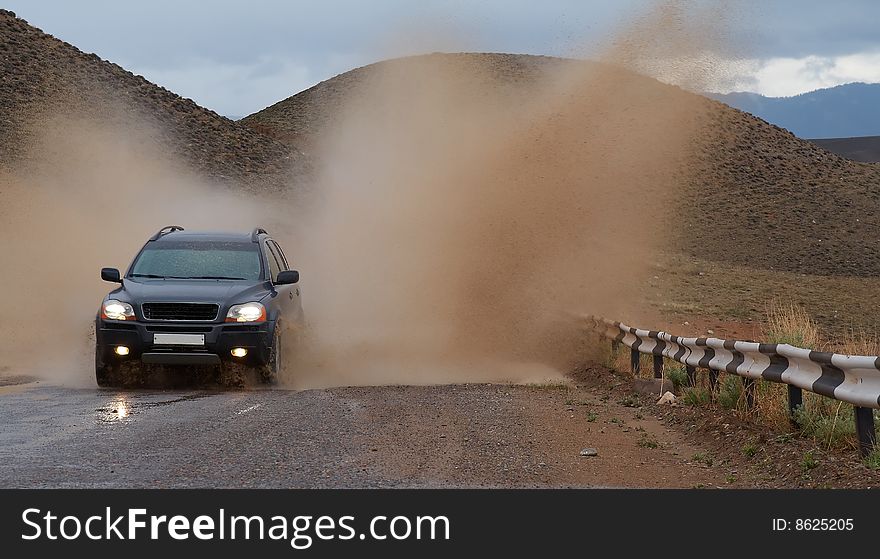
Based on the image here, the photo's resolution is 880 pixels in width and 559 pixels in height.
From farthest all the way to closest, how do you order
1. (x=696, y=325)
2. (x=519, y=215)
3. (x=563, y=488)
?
(x=696, y=325) < (x=519, y=215) < (x=563, y=488)

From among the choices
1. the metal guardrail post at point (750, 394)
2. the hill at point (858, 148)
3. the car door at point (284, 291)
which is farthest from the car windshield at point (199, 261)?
the hill at point (858, 148)

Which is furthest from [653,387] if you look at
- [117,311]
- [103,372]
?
[103,372]

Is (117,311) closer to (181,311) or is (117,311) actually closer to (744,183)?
(181,311)

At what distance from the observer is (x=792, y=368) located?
976cm

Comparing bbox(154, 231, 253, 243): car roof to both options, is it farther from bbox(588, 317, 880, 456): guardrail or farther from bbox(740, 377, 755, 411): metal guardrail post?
bbox(740, 377, 755, 411): metal guardrail post

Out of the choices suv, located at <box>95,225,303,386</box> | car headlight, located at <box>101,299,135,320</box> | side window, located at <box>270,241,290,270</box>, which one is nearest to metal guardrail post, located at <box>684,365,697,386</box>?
suv, located at <box>95,225,303,386</box>

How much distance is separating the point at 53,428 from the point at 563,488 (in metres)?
4.92

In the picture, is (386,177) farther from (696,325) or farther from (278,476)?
(278,476)

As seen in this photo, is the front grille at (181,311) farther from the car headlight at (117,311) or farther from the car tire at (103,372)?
the car tire at (103,372)

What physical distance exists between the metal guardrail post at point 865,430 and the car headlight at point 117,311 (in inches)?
347

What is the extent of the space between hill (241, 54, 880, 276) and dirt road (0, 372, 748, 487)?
37922 mm

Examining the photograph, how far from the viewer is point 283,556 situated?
18.5 feet

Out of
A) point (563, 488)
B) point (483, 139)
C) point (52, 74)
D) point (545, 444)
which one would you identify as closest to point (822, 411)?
point (545, 444)

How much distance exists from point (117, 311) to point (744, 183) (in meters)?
83.9
